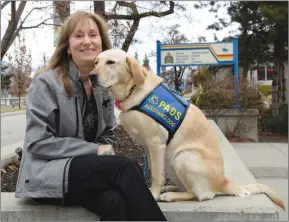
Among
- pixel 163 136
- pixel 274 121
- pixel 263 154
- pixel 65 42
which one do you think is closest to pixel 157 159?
pixel 163 136

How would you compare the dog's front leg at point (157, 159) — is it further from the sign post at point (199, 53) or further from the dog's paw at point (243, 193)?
the sign post at point (199, 53)

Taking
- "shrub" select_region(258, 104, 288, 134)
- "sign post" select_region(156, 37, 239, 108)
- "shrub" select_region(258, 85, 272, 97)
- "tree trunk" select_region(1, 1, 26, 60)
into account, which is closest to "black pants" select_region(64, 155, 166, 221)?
"tree trunk" select_region(1, 1, 26, 60)

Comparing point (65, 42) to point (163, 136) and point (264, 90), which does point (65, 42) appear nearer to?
point (163, 136)

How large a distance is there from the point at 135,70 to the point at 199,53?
29.5ft

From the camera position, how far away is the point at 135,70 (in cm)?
260

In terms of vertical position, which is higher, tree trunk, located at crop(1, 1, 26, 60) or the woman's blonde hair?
tree trunk, located at crop(1, 1, 26, 60)

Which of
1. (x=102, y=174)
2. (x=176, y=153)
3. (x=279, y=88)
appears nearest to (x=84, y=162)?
(x=102, y=174)

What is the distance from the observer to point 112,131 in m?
3.01

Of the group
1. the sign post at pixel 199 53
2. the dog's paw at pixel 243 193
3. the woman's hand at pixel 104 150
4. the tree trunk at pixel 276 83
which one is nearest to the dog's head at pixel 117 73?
the woman's hand at pixel 104 150

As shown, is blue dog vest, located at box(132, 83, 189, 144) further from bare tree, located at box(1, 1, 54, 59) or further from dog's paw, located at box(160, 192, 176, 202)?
bare tree, located at box(1, 1, 54, 59)

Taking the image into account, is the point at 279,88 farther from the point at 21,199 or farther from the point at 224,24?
the point at 21,199

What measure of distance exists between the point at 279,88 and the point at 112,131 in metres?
14.6

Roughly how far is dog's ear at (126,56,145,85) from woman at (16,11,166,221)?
0.28 metres

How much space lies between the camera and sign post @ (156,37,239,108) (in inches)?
444
